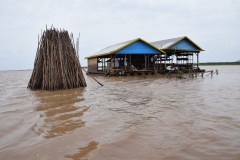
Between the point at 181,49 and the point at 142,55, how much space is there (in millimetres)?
4695

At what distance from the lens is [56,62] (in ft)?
27.2

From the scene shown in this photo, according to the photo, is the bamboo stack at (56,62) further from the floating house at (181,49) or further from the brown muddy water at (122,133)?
the floating house at (181,49)

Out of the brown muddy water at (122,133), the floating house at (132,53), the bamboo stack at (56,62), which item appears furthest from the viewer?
the floating house at (132,53)

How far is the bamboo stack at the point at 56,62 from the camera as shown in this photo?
8266mm

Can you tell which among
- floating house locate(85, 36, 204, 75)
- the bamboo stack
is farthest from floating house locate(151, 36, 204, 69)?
the bamboo stack

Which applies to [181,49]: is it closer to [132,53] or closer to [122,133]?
[132,53]

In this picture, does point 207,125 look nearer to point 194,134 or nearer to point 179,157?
point 194,134

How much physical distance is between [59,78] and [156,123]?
593cm

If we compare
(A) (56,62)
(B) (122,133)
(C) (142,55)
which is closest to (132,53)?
(C) (142,55)

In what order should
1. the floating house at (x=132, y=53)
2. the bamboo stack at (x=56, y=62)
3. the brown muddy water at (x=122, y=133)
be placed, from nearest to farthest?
the brown muddy water at (x=122, y=133)
the bamboo stack at (x=56, y=62)
the floating house at (x=132, y=53)

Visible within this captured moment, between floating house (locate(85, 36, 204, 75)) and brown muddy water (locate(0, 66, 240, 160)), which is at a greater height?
floating house (locate(85, 36, 204, 75))

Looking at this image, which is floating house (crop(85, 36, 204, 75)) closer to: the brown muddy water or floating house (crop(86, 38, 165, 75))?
floating house (crop(86, 38, 165, 75))

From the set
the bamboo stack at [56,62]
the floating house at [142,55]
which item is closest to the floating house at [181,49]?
the floating house at [142,55]

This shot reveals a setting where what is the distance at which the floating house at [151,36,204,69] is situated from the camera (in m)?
23.1
